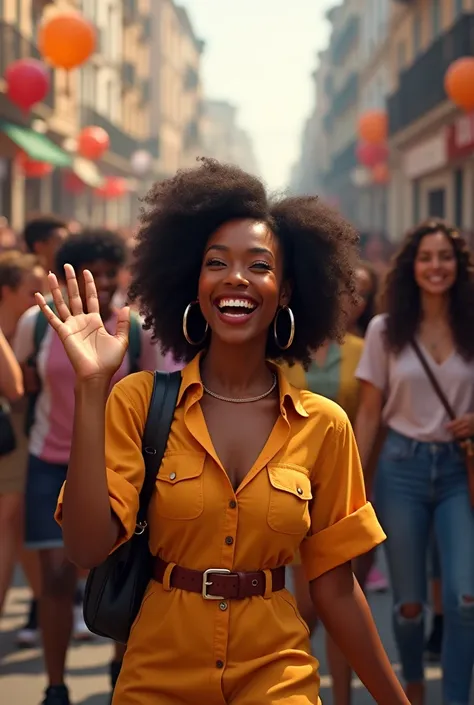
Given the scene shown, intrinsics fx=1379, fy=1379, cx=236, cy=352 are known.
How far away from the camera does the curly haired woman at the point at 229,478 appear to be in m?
2.96

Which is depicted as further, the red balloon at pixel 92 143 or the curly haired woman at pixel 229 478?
the red balloon at pixel 92 143

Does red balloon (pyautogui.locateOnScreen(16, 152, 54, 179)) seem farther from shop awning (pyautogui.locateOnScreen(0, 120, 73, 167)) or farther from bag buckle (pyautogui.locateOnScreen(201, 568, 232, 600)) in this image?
bag buckle (pyautogui.locateOnScreen(201, 568, 232, 600))

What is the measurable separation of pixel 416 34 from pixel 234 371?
31882 millimetres

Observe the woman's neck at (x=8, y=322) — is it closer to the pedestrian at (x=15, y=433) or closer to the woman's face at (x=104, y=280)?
the pedestrian at (x=15, y=433)

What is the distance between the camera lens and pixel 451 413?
5.22 meters

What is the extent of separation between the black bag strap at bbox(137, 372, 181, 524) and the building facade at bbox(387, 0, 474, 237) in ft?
62.3

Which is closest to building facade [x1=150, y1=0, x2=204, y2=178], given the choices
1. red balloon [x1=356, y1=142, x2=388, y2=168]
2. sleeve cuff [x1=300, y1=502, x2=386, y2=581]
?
red balloon [x1=356, y1=142, x2=388, y2=168]

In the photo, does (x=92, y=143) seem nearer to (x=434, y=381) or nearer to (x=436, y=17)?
(x=436, y=17)

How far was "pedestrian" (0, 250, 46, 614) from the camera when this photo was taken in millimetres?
6020

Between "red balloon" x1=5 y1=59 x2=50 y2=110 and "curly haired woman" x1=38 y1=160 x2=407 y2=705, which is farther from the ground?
"red balloon" x1=5 y1=59 x2=50 y2=110

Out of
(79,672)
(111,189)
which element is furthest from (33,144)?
(79,672)

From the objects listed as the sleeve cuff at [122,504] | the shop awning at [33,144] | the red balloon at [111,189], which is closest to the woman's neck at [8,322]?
the sleeve cuff at [122,504]

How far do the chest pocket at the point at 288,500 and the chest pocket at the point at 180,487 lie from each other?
0.16 m

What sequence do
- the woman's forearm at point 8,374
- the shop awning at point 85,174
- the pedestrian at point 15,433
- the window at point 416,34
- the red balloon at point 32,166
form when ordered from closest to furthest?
the woman's forearm at point 8,374 → the pedestrian at point 15,433 → the red balloon at point 32,166 → the window at point 416,34 → the shop awning at point 85,174
